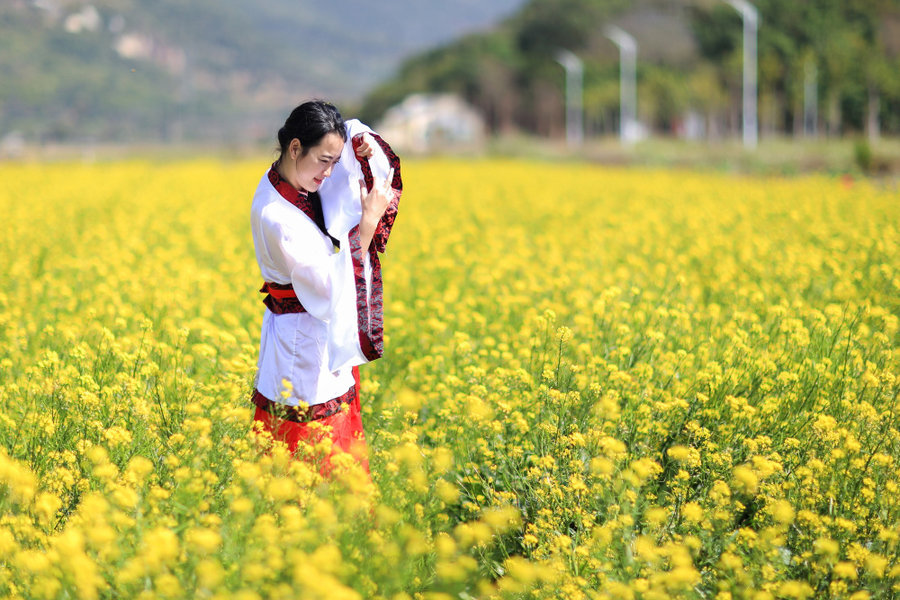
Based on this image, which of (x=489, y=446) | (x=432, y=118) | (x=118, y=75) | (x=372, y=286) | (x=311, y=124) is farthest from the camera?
(x=432, y=118)

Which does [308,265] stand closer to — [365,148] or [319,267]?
[319,267]

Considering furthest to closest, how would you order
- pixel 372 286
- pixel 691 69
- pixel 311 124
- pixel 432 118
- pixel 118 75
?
1. pixel 432 118
2. pixel 691 69
3. pixel 118 75
4. pixel 372 286
5. pixel 311 124

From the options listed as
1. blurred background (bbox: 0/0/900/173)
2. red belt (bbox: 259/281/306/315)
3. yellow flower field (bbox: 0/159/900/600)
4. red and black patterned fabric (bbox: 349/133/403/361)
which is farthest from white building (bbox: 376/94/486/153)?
red belt (bbox: 259/281/306/315)

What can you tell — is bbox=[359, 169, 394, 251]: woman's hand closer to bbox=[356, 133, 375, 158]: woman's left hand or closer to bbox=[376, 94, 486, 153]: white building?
bbox=[356, 133, 375, 158]: woman's left hand

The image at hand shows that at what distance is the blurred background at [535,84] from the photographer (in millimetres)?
21562

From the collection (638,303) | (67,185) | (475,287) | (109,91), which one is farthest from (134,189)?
(109,91)

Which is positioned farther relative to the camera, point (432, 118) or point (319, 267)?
point (432, 118)

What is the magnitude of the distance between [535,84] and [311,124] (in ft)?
214

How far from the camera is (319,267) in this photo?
252 centimetres

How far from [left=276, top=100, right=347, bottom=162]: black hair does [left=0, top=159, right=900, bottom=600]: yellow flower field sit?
83 cm

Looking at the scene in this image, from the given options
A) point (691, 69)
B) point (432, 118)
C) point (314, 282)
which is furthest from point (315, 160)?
point (432, 118)

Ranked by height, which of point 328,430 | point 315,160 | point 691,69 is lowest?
point 328,430

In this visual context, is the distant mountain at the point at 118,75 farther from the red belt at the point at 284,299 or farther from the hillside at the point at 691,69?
the hillside at the point at 691,69

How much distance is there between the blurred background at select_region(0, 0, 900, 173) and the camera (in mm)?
21562
